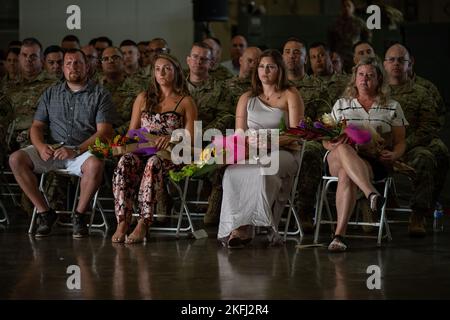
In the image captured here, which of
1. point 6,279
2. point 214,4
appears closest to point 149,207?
point 6,279

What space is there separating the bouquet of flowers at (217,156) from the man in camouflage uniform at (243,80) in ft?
4.41

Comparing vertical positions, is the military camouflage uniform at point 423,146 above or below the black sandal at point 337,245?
above

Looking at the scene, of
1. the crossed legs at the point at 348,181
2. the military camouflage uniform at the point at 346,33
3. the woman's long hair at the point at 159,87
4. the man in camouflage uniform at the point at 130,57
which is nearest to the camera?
the crossed legs at the point at 348,181

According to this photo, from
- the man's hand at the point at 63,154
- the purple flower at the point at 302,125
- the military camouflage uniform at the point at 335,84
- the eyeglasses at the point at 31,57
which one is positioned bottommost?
the man's hand at the point at 63,154

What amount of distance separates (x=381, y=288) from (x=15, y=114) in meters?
4.52

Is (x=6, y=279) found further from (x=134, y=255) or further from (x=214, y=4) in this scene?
(x=214, y=4)

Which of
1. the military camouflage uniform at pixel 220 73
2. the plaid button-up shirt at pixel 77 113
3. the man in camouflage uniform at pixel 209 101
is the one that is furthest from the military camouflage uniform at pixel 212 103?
the plaid button-up shirt at pixel 77 113

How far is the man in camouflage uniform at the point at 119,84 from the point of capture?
8.95 metres

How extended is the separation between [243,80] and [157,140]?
59.5 inches

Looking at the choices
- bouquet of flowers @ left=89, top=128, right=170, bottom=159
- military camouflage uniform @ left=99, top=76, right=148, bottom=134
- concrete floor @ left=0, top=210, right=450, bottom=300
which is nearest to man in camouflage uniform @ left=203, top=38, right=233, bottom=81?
military camouflage uniform @ left=99, top=76, right=148, bottom=134

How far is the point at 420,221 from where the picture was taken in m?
7.84

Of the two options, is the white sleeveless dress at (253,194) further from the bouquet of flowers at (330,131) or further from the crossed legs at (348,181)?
the crossed legs at (348,181)

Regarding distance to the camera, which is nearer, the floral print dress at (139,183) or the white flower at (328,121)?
the white flower at (328,121)

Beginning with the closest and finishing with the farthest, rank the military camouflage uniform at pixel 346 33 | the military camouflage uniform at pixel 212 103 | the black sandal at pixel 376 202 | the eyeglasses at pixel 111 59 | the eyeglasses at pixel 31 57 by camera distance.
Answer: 1. the black sandal at pixel 376 202
2. the military camouflage uniform at pixel 212 103
3. the eyeglasses at pixel 111 59
4. the eyeglasses at pixel 31 57
5. the military camouflage uniform at pixel 346 33
